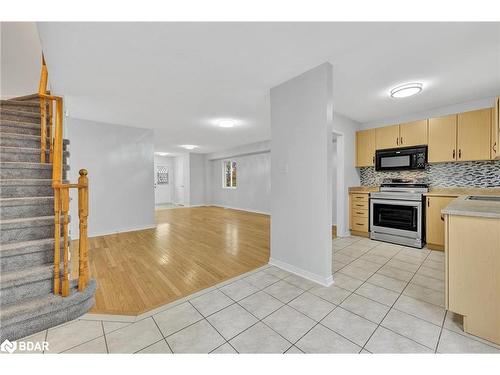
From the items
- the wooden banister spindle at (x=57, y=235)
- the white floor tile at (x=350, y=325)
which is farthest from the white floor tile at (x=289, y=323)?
the wooden banister spindle at (x=57, y=235)

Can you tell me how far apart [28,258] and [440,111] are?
5740mm

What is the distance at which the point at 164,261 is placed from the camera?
293cm

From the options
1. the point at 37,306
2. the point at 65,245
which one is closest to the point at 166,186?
the point at 65,245

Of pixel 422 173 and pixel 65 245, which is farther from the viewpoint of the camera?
pixel 422 173

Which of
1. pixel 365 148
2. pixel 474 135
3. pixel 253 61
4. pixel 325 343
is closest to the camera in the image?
pixel 325 343

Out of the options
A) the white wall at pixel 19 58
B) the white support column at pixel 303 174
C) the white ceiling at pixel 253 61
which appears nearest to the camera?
the white ceiling at pixel 253 61

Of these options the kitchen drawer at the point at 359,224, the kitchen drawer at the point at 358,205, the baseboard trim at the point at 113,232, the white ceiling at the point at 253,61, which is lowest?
the baseboard trim at the point at 113,232

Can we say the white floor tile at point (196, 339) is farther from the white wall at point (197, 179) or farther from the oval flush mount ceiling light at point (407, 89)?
the white wall at point (197, 179)

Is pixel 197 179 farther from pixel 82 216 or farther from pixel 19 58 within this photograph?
pixel 82 216

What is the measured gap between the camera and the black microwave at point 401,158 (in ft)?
11.9

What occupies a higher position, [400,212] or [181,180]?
[181,180]

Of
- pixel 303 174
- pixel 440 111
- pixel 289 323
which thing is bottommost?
Answer: pixel 289 323

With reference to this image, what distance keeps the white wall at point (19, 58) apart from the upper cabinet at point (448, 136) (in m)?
5.94

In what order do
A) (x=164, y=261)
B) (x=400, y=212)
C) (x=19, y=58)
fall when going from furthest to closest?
(x=400, y=212), (x=19, y=58), (x=164, y=261)
